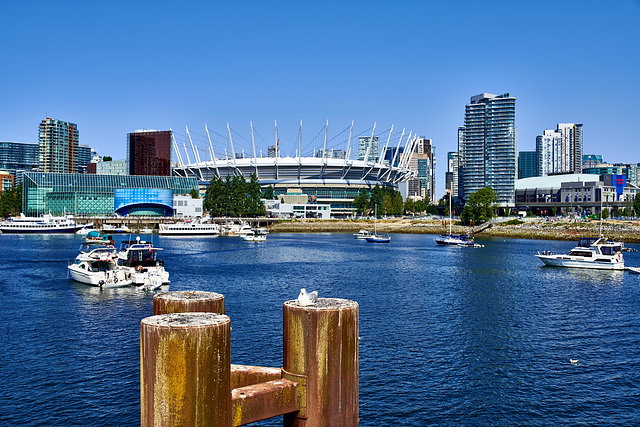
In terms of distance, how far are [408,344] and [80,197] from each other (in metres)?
162

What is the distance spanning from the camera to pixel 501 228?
132500mm

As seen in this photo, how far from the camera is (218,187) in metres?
156

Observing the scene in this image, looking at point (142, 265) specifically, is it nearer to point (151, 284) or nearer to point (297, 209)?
point (151, 284)

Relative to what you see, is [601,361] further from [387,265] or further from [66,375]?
[387,265]

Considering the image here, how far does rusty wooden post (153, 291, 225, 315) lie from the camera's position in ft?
23.1

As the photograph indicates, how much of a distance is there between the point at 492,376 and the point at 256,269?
39.5 metres

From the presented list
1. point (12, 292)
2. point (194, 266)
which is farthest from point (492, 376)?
point (194, 266)

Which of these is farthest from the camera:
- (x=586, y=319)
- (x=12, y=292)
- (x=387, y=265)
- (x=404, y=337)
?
(x=387, y=265)

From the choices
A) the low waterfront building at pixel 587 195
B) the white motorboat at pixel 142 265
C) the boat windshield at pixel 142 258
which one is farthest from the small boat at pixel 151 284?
the low waterfront building at pixel 587 195

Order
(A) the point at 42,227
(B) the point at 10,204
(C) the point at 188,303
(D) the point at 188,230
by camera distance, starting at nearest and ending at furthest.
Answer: (C) the point at 188,303
(D) the point at 188,230
(A) the point at 42,227
(B) the point at 10,204

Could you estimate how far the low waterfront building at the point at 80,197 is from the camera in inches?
6476

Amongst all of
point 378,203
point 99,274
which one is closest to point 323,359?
point 99,274

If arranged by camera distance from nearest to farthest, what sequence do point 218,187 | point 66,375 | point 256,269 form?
point 66,375 → point 256,269 → point 218,187

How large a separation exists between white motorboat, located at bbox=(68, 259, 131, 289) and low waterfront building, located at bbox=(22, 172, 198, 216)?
121371mm
